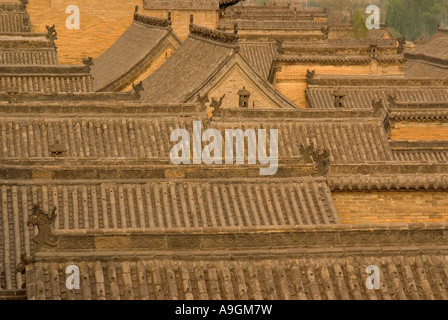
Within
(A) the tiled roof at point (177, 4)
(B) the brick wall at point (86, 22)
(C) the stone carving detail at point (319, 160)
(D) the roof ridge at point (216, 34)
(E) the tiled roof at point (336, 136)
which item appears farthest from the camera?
(B) the brick wall at point (86, 22)

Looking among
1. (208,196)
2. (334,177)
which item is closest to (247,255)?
(208,196)

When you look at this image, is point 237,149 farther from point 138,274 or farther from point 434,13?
point 434,13

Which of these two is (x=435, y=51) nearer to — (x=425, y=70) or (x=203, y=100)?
(x=425, y=70)

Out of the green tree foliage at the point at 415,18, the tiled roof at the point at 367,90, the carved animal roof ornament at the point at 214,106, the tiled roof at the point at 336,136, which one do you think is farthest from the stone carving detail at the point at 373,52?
the green tree foliage at the point at 415,18

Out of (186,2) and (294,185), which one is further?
(186,2)

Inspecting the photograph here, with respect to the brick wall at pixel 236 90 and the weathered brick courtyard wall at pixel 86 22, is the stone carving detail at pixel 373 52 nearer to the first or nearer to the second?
the weathered brick courtyard wall at pixel 86 22

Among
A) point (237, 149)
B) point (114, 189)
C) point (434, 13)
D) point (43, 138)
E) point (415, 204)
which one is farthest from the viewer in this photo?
point (434, 13)

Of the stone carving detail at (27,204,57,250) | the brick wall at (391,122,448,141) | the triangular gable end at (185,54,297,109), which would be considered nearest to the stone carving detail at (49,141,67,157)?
the triangular gable end at (185,54,297,109)
